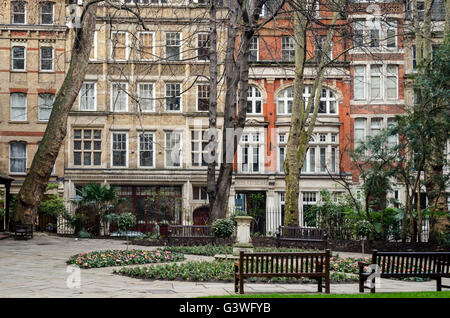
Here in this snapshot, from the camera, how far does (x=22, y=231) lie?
23.0 m

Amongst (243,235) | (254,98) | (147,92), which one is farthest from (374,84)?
(243,235)

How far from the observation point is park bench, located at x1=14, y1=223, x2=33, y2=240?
23.0m

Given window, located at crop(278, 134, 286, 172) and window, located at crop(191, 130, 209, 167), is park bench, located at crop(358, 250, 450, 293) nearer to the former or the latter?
window, located at crop(278, 134, 286, 172)

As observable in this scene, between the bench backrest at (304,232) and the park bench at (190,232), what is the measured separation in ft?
9.25

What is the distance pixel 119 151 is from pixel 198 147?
15.6 feet

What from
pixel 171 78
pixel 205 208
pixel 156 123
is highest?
pixel 171 78

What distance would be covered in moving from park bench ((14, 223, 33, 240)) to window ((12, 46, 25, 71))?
15.8 m

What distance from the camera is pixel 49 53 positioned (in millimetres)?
36344

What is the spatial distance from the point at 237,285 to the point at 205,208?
80.6 ft

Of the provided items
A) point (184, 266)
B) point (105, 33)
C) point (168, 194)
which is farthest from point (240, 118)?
point (105, 33)

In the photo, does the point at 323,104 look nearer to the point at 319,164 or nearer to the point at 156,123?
the point at 319,164

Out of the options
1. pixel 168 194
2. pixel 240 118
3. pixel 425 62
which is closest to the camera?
pixel 240 118

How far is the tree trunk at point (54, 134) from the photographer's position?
75.7ft
